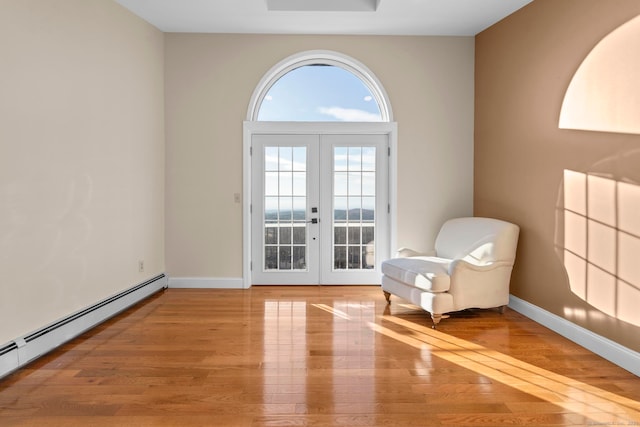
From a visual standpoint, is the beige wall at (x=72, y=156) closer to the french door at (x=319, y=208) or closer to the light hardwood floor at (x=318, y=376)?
the light hardwood floor at (x=318, y=376)

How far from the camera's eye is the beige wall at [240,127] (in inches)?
213

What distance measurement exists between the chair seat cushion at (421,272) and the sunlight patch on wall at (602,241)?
106 cm

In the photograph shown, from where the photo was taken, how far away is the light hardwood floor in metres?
2.35

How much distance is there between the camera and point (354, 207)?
5.65 m

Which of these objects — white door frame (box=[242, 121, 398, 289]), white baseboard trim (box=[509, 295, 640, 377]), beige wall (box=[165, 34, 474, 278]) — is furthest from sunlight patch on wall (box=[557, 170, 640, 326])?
white door frame (box=[242, 121, 398, 289])

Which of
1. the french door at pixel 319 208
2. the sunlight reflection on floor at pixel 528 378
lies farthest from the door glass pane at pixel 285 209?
the sunlight reflection on floor at pixel 528 378

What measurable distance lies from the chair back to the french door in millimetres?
985

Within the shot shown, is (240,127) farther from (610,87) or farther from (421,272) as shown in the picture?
(610,87)

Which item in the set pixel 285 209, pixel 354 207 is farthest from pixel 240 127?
pixel 354 207

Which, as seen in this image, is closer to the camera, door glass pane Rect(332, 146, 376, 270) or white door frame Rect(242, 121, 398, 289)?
white door frame Rect(242, 121, 398, 289)

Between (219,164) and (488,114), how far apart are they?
3362 mm

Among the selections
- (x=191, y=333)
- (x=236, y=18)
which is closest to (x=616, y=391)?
(x=191, y=333)

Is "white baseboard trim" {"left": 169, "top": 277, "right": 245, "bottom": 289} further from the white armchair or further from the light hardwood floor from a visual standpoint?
the white armchair

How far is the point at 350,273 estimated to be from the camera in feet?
18.6
